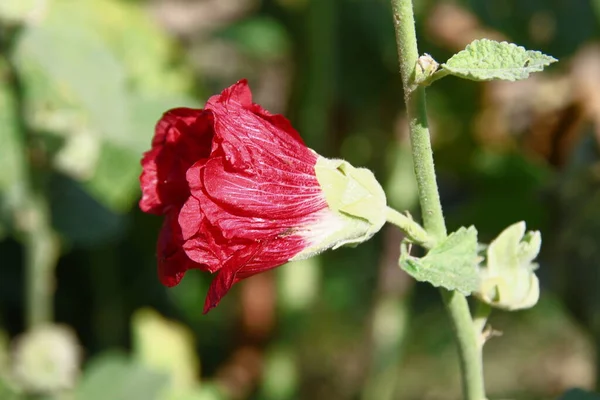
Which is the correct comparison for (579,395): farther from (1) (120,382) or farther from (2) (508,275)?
(1) (120,382)

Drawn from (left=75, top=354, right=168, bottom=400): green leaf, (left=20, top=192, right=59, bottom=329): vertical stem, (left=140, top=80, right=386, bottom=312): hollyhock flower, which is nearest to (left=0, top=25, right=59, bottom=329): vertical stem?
(left=20, top=192, right=59, bottom=329): vertical stem

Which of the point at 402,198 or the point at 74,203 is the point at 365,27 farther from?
the point at 74,203

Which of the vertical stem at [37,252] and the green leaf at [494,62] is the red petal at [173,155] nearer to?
the green leaf at [494,62]

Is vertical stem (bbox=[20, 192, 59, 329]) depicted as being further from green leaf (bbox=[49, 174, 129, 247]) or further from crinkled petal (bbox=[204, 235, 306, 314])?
crinkled petal (bbox=[204, 235, 306, 314])

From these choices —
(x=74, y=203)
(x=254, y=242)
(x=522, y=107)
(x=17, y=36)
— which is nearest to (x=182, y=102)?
(x=74, y=203)

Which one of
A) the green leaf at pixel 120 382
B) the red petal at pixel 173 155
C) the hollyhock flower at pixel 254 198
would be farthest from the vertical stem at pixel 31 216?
the hollyhock flower at pixel 254 198

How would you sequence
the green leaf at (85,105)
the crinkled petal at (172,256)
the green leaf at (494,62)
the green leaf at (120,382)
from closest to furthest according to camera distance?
the green leaf at (494,62) → the crinkled petal at (172,256) → the green leaf at (85,105) → the green leaf at (120,382)
